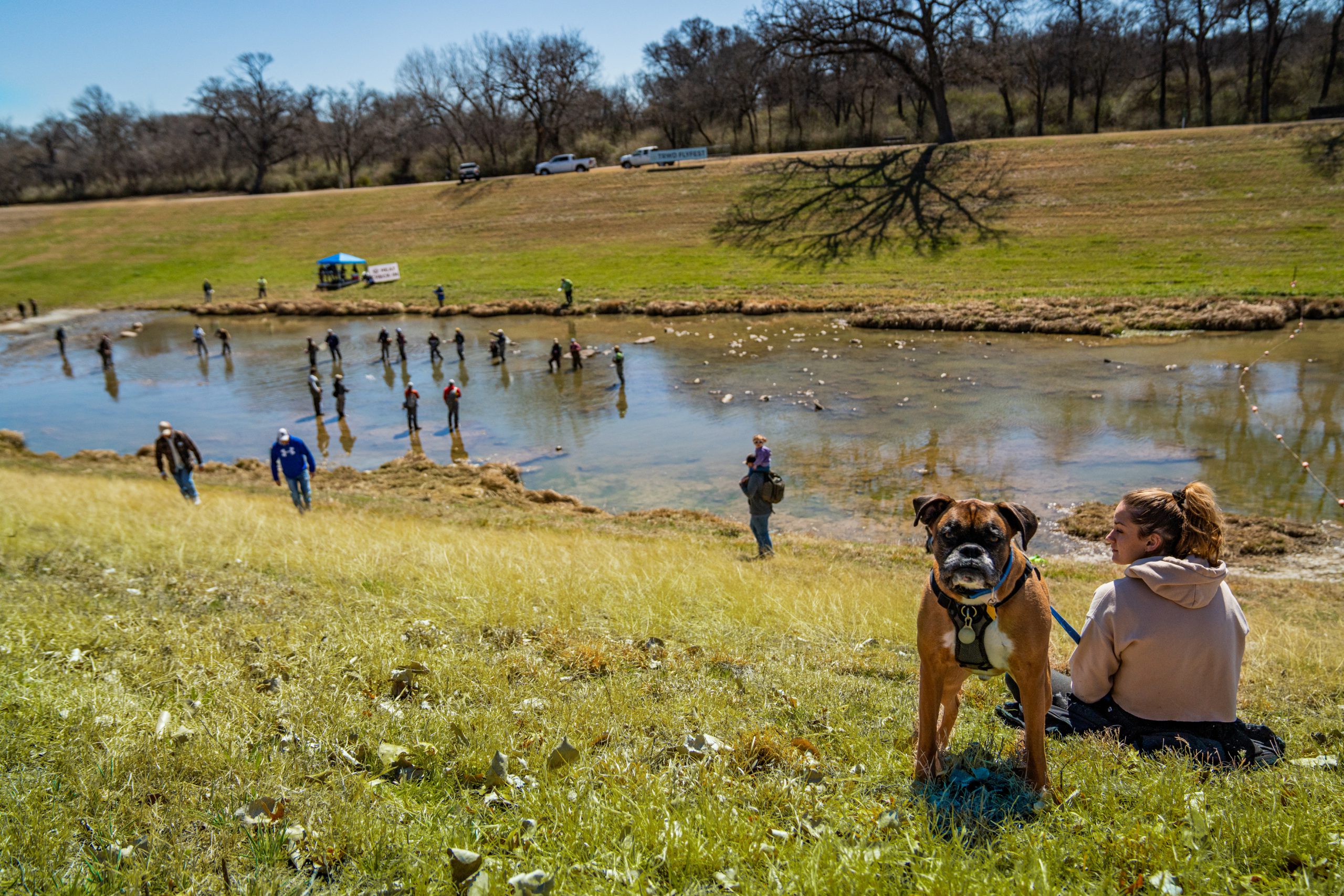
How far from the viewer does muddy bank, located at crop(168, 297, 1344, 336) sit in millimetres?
27766

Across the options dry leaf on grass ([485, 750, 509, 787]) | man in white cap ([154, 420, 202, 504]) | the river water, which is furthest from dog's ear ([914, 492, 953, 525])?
man in white cap ([154, 420, 202, 504])

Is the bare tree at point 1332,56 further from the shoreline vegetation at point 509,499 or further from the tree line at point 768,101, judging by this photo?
the shoreline vegetation at point 509,499

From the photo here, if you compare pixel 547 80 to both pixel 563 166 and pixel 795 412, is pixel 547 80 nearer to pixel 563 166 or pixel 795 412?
pixel 563 166

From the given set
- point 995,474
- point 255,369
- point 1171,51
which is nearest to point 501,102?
point 255,369

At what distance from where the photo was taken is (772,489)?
1141 centimetres

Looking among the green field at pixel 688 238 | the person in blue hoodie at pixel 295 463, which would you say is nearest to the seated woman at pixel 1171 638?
the person in blue hoodie at pixel 295 463

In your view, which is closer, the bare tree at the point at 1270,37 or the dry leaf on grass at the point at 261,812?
the dry leaf on grass at the point at 261,812

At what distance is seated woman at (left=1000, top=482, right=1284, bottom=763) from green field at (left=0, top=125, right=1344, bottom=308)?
32.4 meters

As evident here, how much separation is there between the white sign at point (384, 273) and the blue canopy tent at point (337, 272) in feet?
4.37

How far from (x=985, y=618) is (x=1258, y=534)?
489 inches

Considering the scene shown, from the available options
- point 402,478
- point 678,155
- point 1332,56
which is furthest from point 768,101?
point 402,478

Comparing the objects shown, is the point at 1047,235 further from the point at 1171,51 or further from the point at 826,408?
the point at 1171,51

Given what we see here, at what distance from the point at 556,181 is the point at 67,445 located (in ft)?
144

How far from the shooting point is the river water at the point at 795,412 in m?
16.4
